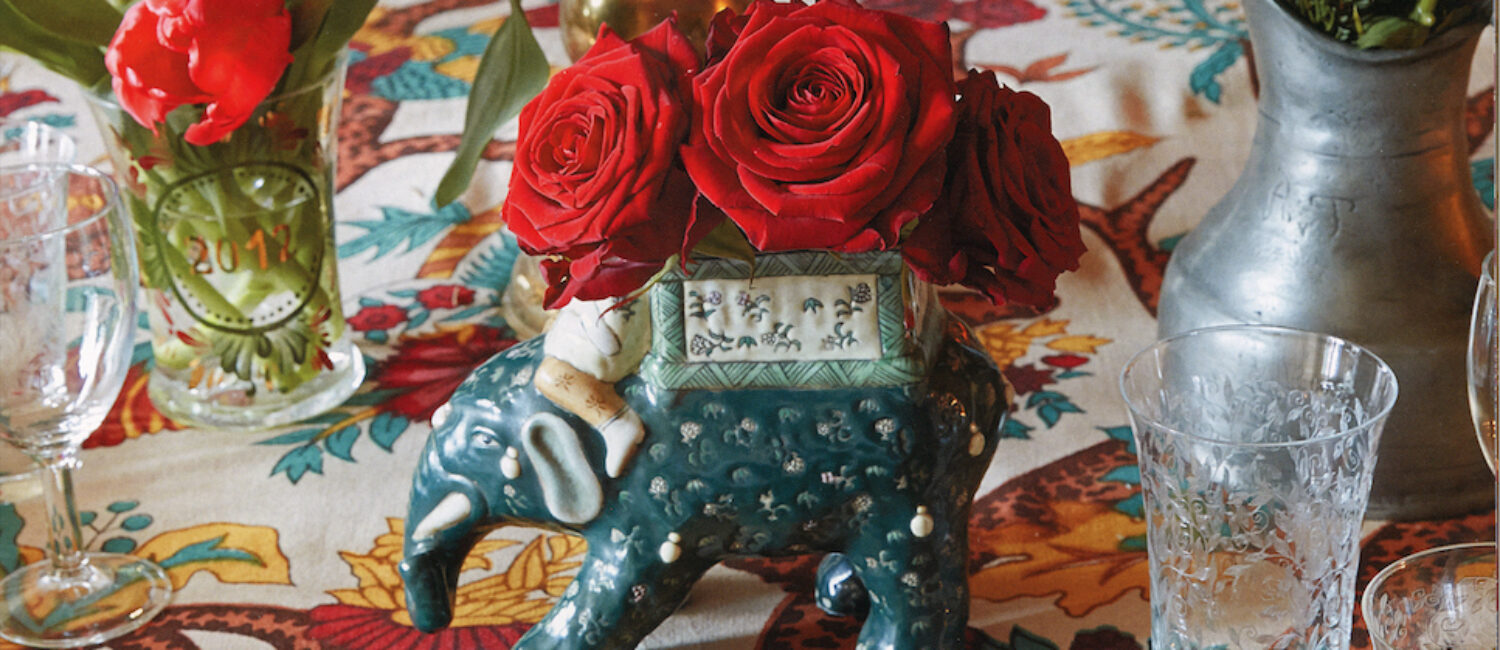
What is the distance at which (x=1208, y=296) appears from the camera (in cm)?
55

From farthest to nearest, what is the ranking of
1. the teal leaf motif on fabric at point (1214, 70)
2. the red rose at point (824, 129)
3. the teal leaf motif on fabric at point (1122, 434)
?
1. the teal leaf motif on fabric at point (1214, 70)
2. the teal leaf motif on fabric at point (1122, 434)
3. the red rose at point (824, 129)

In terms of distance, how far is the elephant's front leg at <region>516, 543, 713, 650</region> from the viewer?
439mm

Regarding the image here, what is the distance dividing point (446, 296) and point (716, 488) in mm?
325

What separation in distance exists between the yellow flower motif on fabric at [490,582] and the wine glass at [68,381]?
72 mm

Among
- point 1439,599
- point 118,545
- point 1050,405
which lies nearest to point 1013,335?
point 1050,405

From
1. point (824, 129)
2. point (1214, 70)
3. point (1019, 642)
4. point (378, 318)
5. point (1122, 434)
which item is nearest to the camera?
point (824, 129)

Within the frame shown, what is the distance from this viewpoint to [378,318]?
27.5 inches

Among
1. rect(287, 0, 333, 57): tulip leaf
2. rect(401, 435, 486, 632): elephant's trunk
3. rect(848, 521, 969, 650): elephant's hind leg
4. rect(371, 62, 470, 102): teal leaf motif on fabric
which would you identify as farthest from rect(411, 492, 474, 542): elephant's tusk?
rect(371, 62, 470, 102): teal leaf motif on fabric

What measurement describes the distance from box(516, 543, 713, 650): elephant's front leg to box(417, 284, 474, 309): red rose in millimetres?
275

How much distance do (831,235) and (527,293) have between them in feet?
1.12

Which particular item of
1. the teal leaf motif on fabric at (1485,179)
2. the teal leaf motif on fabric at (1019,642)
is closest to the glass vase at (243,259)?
the teal leaf motif on fabric at (1019,642)

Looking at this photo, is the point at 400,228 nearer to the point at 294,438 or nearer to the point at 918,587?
the point at 294,438

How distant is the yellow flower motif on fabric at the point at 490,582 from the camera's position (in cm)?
51

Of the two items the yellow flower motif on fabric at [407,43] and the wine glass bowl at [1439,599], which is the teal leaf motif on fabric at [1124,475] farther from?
the yellow flower motif on fabric at [407,43]
